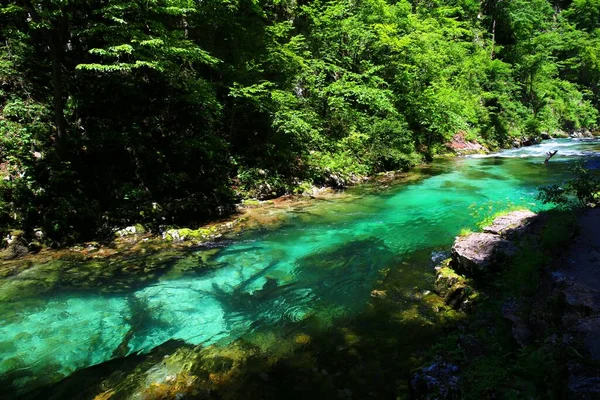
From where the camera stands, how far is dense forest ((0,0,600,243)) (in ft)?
32.2

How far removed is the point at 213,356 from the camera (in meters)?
5.27

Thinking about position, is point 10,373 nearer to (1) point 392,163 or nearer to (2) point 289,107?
(2) point 289,107

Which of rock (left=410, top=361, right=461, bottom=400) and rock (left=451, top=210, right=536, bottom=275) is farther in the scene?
rock (left=451, top=210, right=536, bottom=275)

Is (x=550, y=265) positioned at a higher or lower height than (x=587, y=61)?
lower

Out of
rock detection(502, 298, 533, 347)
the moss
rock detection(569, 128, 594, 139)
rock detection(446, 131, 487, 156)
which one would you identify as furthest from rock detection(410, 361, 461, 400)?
rock detection(569, 128, 594, 139)

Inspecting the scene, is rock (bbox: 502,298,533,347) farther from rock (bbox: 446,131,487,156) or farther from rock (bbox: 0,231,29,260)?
rock (bbox: 446,131,487,156)

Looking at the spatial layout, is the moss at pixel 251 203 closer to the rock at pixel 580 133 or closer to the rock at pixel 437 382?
the rock at pixel 437 382

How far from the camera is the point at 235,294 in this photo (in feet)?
23.5

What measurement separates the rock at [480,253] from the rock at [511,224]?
50cm

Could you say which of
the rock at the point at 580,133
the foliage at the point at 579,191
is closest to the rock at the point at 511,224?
the foliage at the point at 579,191

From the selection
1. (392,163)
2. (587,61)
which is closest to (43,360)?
(392,163)

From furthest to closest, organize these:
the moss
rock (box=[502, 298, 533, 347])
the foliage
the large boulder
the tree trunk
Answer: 1. the moss
2. the tree trunk
3. the foliage
4. the large boulder
5. rock (box=[502, 298, 533, 347])

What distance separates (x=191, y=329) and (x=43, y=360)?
2.16m

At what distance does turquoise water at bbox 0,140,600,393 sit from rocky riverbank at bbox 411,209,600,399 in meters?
1.32
